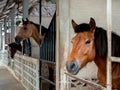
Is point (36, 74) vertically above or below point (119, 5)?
below

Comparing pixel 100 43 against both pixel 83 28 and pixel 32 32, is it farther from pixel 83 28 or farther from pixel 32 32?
pixel 32 32

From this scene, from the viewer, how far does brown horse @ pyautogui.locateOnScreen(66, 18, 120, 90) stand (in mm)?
2428

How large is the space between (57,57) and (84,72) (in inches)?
18.2

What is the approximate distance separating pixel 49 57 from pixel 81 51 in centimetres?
177

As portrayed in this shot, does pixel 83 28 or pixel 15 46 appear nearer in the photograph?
pixel 83 28

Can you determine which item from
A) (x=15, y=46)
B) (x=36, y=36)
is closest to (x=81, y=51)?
(x=36, y=36)

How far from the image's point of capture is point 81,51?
247 centimetres

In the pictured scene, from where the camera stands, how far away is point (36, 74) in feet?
16.1

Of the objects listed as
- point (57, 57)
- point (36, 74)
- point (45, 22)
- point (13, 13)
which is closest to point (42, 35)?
Answer: point (36, 74)

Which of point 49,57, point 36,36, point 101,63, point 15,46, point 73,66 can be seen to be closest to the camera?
point 73,66

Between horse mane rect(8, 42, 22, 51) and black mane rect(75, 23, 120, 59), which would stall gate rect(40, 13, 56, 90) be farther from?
horse mane rect(8, 42, 22, 51)

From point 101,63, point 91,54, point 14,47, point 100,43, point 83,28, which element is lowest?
point 14,47

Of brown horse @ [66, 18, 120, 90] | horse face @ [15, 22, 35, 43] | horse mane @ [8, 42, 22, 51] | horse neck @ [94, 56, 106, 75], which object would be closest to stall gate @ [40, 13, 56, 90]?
horse face @ [15, 22, 35, 43]

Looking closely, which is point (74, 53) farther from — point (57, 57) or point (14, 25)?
point (14, 25)
